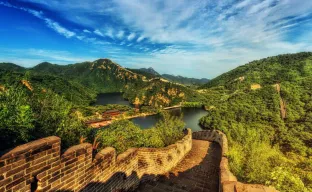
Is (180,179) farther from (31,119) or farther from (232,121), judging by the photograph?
(232,121)

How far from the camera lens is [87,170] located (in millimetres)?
3756

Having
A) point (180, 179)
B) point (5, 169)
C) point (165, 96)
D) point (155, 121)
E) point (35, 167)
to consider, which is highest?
point (5, 169)

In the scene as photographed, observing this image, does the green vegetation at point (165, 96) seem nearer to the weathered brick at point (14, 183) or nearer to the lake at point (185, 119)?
the lake at point (185, 119)

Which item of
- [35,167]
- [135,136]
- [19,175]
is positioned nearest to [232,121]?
[135,136]

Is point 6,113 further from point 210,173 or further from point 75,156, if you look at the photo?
point 210,173

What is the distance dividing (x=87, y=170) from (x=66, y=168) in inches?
23.0

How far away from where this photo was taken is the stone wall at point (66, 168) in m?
2.44

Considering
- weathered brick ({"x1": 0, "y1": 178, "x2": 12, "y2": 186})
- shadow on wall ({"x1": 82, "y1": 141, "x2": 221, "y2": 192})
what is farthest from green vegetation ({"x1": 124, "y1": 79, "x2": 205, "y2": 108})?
weathered brick ({"x1": 0, "y1": 178, "x2": 12, "y2": 186})

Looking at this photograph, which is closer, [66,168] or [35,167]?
[35,167]

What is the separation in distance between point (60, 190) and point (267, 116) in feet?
188

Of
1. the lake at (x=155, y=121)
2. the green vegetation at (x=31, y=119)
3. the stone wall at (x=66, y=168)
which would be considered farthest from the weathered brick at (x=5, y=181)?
the lake at (x=155, y=121)

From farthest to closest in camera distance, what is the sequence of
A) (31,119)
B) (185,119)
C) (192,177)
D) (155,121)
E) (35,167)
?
(185,119) < (155,121) < (192,177) < (31,119) < (35,167)

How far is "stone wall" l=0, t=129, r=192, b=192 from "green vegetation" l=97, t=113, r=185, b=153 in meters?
0.72

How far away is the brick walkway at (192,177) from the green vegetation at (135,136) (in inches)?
53.0
